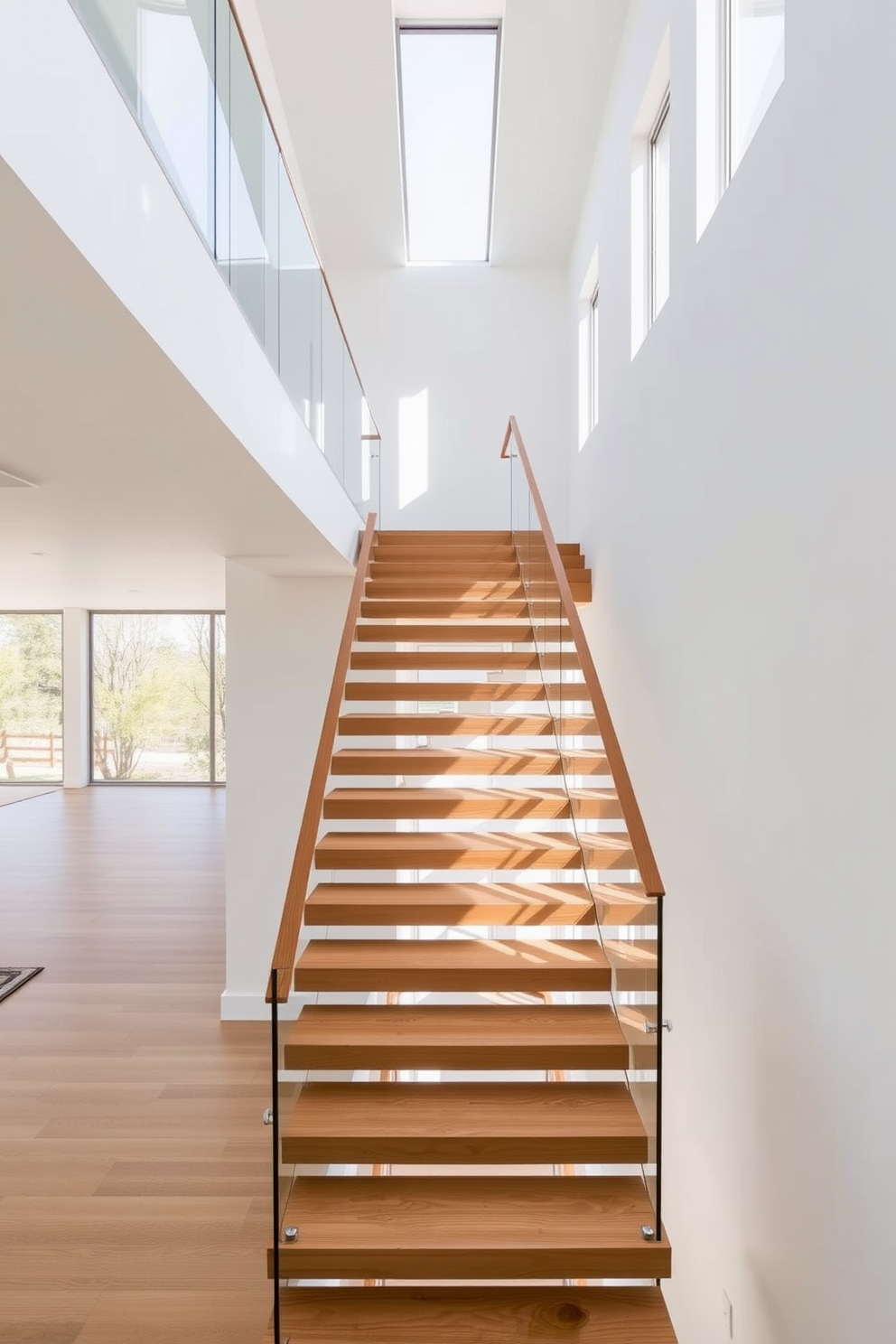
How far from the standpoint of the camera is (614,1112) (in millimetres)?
3553

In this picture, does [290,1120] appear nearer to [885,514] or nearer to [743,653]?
[743,653]

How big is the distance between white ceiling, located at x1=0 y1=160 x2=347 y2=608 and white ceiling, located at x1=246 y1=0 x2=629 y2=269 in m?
3.79

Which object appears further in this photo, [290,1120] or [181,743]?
[181,743]

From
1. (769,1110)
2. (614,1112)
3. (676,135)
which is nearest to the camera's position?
(769,1110)

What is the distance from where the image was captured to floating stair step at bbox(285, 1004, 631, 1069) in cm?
369

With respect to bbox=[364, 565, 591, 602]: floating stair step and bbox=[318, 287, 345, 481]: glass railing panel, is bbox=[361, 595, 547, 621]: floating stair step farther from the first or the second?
bbox=[318, 287, 345, 481]: glass railing panel

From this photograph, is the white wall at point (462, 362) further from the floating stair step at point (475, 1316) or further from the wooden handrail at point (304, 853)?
the floating stair step at point (475, 1316)

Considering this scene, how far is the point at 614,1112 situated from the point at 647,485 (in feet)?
11.6

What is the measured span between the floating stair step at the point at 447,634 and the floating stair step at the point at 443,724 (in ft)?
2.93

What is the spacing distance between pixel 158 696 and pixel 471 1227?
13758mm

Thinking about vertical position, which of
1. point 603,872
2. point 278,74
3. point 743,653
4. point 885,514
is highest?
point 278,74

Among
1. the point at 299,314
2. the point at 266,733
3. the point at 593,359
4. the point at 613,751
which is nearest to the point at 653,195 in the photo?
the point at 593,359

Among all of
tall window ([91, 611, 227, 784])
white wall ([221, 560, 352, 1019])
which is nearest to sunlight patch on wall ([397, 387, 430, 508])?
white wall ([221, 560, 352, 1019])

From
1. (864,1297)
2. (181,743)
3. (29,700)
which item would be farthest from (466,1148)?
(29,700)
